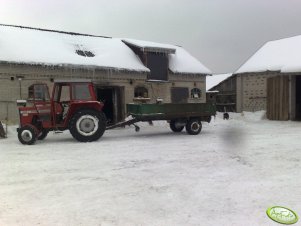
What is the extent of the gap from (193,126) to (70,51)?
8494mm

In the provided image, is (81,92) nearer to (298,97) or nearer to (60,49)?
(60,49)

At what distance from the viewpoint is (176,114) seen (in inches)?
517

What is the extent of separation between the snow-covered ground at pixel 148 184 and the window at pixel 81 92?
7.53 feet

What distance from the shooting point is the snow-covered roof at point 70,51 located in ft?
51.8

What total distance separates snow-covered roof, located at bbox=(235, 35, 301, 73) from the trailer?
915cm

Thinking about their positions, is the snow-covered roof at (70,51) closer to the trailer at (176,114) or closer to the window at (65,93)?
the window at (65,93)

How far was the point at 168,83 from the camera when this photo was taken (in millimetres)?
20047

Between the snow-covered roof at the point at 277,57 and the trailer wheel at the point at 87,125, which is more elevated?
the snow-covered roof at the point at 277,57

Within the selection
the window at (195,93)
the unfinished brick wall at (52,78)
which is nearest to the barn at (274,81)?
the window at (195,93)

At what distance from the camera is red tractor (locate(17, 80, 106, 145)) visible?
439 inches

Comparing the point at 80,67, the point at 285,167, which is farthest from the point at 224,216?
the point at 80,67

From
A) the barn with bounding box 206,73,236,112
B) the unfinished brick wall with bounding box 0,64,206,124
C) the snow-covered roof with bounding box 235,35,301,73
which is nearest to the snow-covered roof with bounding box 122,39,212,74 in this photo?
the unfinished brick wall with bounding box 0,64,206,124

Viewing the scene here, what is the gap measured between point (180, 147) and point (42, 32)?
1284 centimetres

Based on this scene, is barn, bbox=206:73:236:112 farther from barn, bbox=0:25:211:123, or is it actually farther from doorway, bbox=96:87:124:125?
doorway, bbox=96:87:124:125
